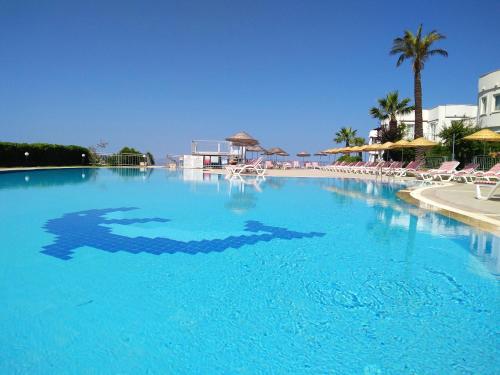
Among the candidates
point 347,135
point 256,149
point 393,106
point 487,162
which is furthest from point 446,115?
point 256,149

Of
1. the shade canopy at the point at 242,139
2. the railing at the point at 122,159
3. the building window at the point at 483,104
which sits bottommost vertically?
the railing at the point at 122,159

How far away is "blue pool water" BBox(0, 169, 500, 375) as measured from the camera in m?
2.18

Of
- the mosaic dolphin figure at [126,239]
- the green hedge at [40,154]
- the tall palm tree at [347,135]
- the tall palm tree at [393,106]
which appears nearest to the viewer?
the mosaic dolphin figure at [126,239]

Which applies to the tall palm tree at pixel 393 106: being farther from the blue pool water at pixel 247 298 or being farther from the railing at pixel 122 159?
the blue pool water at pixel 247 298

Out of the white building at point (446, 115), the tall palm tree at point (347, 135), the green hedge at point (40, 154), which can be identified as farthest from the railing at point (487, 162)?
the green hedge at point (40, 154)

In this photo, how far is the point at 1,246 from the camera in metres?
4.66

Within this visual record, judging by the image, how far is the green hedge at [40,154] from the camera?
72.4 ft

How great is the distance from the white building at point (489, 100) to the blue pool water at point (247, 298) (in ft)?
61.9

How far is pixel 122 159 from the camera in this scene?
3136 cm

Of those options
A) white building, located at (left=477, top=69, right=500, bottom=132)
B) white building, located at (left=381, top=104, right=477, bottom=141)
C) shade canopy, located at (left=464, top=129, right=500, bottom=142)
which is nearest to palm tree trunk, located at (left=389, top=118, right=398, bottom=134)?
white building, located at (left=381, top=104, right=477, bottom=141)

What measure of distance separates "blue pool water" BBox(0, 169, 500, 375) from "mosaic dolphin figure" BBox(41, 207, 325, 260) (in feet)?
0.11

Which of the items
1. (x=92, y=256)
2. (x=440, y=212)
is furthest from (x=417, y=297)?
(x=440, y=212)

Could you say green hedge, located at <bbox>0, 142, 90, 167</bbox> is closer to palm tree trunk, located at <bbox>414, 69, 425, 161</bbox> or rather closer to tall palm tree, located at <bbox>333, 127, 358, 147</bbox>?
palm tree trunk, located at <bbox>414, 69, 425, 161</bbox>

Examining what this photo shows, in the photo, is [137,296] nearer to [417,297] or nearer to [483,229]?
[417,297]
